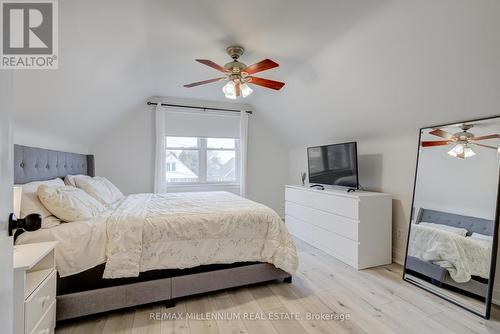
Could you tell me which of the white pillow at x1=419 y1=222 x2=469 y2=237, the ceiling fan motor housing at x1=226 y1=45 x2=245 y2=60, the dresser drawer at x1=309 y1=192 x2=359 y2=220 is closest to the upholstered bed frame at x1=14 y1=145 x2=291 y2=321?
the dresser drawer at x1=309 y1=192 x2=359 y2=220

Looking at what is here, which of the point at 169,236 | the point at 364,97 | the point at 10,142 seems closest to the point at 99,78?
the point at 169,236

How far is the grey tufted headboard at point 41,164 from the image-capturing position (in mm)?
1895

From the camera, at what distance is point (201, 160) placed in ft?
15.4

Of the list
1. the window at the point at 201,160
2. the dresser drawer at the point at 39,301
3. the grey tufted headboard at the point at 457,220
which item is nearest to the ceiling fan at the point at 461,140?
the grey tufted headboard at the point at 457,220

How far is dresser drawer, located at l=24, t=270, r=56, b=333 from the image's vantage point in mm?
1218

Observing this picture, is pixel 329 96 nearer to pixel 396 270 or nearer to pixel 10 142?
pixel 396 270

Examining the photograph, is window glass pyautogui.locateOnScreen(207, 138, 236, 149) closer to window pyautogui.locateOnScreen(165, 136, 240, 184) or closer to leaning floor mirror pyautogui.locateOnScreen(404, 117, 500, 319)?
window pyautogui.locateOnScreen(165, 136, 240, 184)

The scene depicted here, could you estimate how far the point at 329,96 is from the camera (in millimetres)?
3098

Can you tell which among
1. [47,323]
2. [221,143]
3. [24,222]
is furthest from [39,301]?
[221,143]

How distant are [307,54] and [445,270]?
100 inches

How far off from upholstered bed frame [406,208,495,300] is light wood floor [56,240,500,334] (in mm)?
185

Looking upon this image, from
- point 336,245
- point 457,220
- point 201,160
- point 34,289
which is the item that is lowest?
point 336,245

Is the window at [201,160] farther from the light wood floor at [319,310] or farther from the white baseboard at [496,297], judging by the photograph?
the white baseboard at [496,297]

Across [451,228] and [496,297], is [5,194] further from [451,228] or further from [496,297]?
[496,297]
